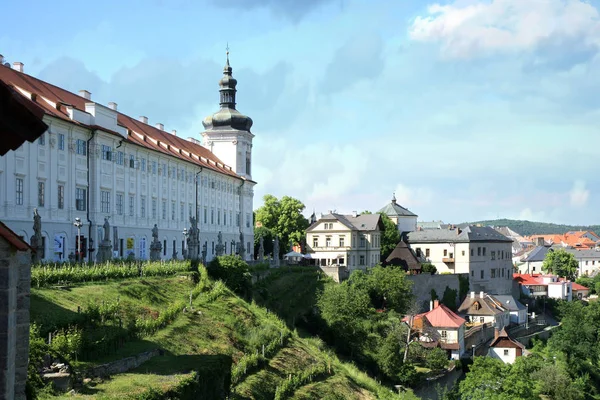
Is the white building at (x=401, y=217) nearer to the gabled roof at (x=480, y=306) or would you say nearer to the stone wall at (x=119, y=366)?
the gabled roof at (x=480, y=306)

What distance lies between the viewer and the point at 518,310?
84.8 m

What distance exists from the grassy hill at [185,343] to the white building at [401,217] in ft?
182

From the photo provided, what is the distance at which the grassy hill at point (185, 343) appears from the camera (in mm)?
20156

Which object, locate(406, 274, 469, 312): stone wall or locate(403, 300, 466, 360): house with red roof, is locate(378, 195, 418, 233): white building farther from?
locate(403, 300, 466, 360): house with red roof

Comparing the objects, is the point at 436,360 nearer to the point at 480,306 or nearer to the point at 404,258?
the point at 480,306

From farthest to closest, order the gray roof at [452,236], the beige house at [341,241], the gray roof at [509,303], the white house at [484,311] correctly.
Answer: the gray roof at [452,236] → the beige house at [341,241] → the gray roof at [509,303] → the white house at [484,311]

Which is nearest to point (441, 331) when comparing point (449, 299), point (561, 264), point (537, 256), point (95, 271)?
point (449, 299)

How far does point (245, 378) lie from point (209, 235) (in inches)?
1581

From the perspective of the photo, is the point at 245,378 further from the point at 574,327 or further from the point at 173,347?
the point at 574,327

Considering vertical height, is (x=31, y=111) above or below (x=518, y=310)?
above

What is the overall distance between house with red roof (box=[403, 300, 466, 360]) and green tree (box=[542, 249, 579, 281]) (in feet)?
253

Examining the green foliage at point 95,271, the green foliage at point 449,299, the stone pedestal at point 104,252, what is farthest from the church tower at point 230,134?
the stone pedestal at point 104,252

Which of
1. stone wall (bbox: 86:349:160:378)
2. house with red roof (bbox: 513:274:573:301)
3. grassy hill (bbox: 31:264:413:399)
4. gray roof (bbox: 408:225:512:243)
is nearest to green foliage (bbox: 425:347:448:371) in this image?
grassy hill (bbox: 31:264:413:399)

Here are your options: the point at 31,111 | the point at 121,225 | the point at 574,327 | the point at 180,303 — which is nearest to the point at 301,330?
the point at 121,225
